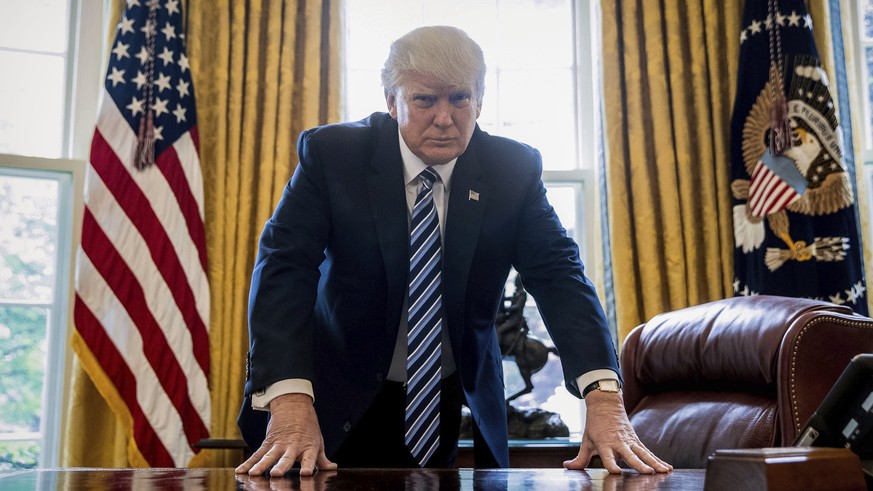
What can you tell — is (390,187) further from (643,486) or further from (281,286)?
(643,486)

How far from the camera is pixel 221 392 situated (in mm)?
3494

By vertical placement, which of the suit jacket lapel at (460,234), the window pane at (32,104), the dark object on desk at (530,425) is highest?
the window pane at (32,104)

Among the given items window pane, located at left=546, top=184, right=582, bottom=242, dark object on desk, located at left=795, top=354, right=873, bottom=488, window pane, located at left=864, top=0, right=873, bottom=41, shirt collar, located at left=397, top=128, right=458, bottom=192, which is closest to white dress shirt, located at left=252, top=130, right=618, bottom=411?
shirt collar, located at left=397, top=128, right=458, bottom=192

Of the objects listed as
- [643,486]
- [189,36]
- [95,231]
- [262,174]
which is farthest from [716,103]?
[643,486]

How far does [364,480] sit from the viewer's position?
3.82ft

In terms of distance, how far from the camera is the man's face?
1881mm

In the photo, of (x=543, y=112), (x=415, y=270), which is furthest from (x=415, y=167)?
(x=543, y=112)

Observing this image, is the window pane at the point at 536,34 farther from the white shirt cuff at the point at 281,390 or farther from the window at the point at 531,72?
the white shirt cuff at the point at 281,390

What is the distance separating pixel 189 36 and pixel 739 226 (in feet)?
7.98

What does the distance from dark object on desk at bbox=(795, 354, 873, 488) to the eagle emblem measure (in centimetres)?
274

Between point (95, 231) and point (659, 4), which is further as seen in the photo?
point (659, 4)

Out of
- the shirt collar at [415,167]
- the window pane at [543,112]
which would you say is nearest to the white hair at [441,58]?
the shirt collar at [415,167]

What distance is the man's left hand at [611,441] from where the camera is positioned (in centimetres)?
145

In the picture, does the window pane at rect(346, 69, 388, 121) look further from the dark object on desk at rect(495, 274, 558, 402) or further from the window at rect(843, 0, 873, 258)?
the window at rect(843, 0, 873, 258)
